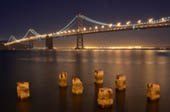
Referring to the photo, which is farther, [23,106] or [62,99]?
[62,99]

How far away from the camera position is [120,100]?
591 cm

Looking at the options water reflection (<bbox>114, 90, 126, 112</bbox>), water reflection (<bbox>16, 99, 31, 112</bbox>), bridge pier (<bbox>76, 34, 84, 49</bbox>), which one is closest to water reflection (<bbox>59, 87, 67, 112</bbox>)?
water reflection (<bbox>16, 99, 31, 112</bbox>)

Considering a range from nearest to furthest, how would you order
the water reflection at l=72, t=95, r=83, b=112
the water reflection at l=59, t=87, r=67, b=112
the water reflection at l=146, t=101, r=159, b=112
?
1. the water reflection at l=146, t=101, r=159, b=112
2. the water reflection at l=72, t=95, r=83, b=112
3. the water reflection at l=59, t=87, r=67, b=112

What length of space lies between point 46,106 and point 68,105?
0.65 metres

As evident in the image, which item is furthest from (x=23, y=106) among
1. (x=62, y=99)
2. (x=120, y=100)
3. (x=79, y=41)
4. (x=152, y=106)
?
(x=79, y=41)

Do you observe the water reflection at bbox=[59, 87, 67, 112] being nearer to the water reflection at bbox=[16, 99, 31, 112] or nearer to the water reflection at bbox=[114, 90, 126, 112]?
the water reflection at bbox=[16, 99, 31, 112]

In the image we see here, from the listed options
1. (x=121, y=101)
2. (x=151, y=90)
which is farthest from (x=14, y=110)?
(x=151, y=90)

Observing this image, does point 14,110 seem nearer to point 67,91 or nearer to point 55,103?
point 55,103

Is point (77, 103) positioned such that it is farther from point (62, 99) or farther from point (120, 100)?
point (120, 100)

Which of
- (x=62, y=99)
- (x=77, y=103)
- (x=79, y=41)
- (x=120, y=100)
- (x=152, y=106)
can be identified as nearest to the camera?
(x=152, y=106)

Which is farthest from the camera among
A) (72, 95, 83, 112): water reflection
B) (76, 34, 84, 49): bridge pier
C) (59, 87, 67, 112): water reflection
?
(76, 34, 84, 49): bridge pier

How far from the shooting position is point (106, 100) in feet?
16.1

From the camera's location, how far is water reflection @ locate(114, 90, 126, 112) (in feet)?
17.1

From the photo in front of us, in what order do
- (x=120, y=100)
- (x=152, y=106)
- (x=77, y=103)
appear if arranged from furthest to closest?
(x=120, y=100), (x=77, y=103), (x=152, y=106)
